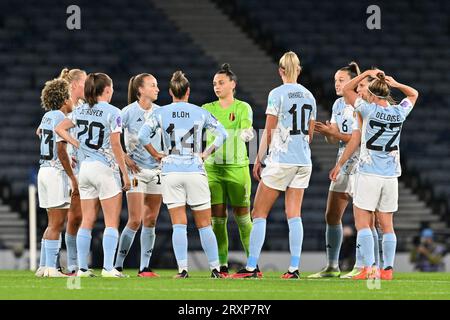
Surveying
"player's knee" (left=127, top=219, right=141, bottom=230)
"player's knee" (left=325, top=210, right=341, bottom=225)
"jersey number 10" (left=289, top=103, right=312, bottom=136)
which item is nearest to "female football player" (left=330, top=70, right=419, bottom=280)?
"jersey number 10" (left=289, top=103, right=312, bottom=136)

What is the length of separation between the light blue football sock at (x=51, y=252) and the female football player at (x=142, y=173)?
0.60 metres

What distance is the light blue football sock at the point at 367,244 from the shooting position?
1047cm

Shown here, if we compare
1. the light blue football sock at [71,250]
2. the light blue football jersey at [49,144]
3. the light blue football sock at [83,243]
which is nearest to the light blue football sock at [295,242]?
the light blue football sock at [83,243]

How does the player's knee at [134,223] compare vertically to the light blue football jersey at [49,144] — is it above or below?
below

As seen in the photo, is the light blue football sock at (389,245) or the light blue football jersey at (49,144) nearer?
the light blue football sock at (389,245)

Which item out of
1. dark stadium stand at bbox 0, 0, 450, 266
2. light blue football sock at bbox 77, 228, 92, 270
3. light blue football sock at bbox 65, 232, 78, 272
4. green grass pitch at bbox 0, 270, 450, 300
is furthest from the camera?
dark stadium stand at bbox 0, 0, 450, 266

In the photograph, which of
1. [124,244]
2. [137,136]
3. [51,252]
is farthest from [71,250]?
[137,136]

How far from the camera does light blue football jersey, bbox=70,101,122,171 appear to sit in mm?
10422

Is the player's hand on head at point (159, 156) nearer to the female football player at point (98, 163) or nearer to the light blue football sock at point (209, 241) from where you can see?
the female football player at point (98, 163)

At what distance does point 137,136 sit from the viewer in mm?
11180

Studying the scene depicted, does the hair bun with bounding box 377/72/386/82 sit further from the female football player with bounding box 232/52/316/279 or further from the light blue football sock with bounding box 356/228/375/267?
the light blue football sock with bounding box 356/228/375/267

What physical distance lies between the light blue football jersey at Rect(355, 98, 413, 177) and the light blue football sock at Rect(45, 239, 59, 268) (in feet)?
9.70

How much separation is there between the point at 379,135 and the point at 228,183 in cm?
148
